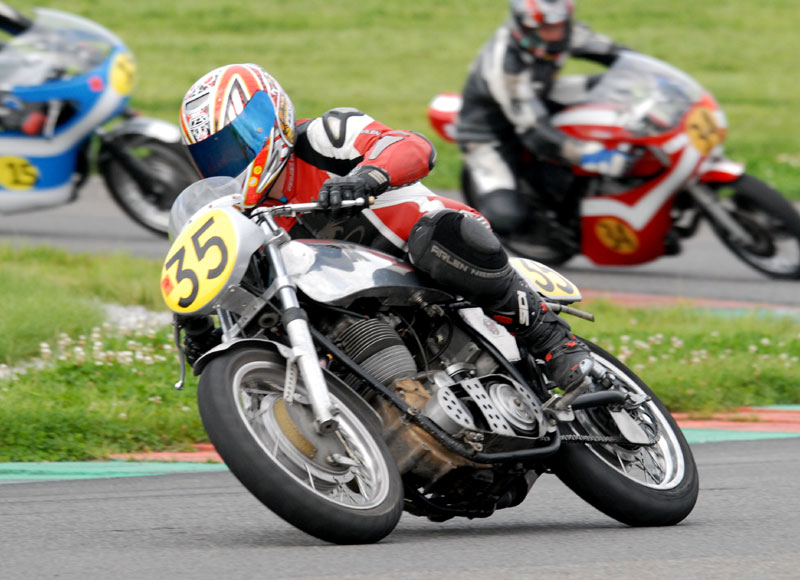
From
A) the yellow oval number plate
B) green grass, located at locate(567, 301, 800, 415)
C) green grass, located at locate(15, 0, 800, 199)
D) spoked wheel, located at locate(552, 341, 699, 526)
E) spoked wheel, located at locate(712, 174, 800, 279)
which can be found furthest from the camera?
green grass, located at locate(15, 0, 800, 199)

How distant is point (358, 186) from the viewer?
4656 millimetres

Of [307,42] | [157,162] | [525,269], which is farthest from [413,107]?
[525,269]

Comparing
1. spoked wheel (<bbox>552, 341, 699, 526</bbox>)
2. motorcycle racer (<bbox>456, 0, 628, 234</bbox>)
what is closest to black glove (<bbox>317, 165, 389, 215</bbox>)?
spoked wheel (<bbox>552, 341, 699, 526</bbox>)

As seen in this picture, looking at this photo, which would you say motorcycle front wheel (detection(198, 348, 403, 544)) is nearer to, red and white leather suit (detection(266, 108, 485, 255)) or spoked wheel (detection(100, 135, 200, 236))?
red and white leather suit (detection(266, 108, 485, 255))

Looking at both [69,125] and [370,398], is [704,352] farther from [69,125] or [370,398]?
[69,125]

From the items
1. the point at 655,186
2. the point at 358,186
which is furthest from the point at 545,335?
the point at 655,186

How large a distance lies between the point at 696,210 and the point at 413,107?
11.7 meters

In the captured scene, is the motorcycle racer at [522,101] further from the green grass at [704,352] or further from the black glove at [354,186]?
the black glove at [354,186]

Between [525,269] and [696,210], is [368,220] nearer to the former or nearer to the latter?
[525,269]

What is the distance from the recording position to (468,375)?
4.99 meters

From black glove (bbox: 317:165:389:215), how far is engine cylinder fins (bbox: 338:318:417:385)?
15.0 inches

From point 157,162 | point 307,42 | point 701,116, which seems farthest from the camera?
point 307,42

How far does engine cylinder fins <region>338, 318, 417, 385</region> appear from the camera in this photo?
15.7 ft

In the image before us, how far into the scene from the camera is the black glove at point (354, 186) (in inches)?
181
